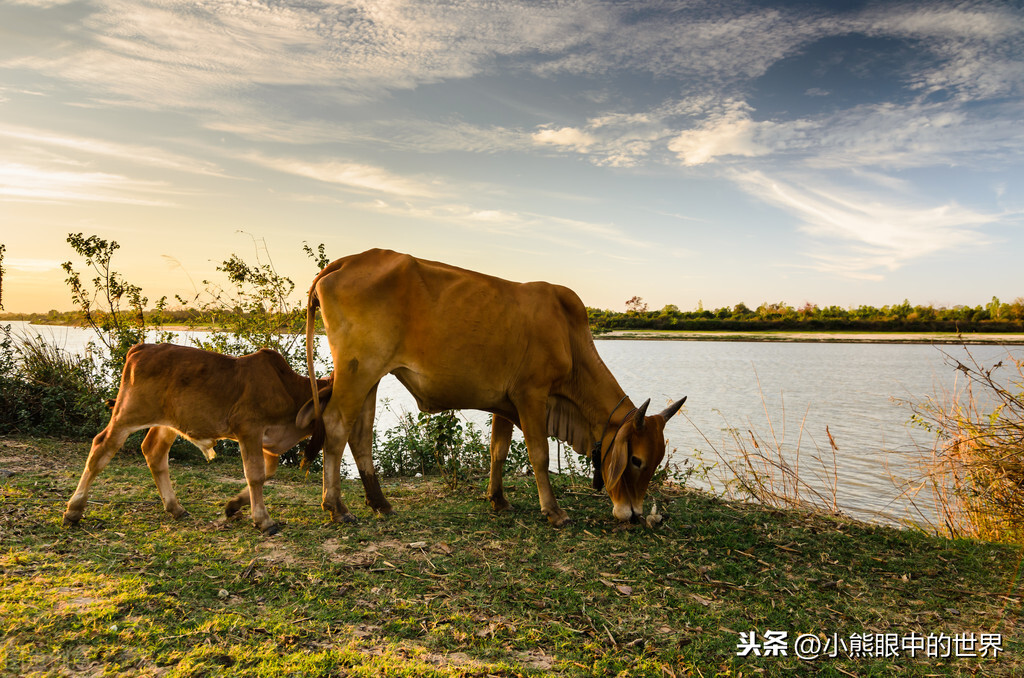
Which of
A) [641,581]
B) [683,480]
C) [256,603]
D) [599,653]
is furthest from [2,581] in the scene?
[683,480]

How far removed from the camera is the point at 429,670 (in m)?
3.08

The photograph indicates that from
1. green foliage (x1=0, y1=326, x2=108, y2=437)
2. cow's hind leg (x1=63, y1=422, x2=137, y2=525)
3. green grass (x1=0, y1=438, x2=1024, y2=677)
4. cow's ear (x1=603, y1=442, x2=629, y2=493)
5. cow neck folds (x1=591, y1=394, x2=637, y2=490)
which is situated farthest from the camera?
green foliage (x1=0, y1=326, x2=108, y2=437)

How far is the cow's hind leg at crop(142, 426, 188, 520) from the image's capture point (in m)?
5.44

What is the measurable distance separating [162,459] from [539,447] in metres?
A: 3.35

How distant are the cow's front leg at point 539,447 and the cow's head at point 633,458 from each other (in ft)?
1.76

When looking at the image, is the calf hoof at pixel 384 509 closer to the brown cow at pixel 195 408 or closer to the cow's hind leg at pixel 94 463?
the brown cow at pixel 195 408

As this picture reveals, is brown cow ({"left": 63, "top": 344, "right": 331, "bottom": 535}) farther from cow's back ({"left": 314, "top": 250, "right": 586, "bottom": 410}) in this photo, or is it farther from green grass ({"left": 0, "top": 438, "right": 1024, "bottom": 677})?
cow's back ({"left": 314, "top": 250, "right": 586, "bottom": 410})

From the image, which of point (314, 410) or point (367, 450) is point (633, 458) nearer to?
point (367, 450)

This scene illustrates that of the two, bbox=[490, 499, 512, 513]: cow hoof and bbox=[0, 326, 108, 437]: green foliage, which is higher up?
bbox=[0, 326, 108, 437]: green foliage

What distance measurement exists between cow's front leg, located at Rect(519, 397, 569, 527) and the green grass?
0.60 feet

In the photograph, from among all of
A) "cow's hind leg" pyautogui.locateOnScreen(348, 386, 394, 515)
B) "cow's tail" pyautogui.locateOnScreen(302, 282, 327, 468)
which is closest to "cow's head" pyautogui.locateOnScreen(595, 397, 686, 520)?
"cow's hind leg" pyautogui.locateOnScreen(348, 386, 394, 515)

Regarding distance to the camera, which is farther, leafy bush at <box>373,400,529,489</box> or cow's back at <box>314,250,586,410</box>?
leafy bush at <box>373,400,529,489</box>

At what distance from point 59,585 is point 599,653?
3.39m

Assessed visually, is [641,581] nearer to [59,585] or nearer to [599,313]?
Answer: [59,585]
